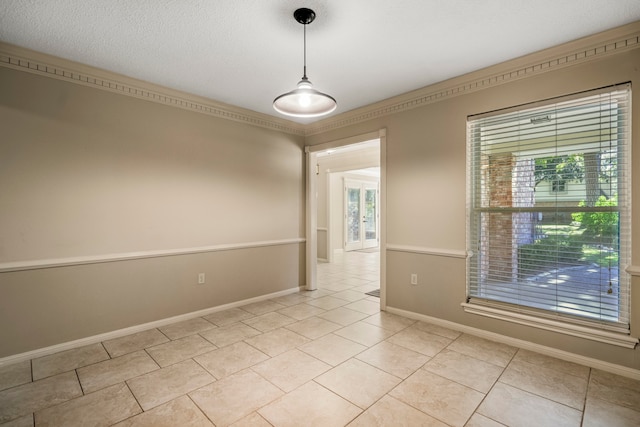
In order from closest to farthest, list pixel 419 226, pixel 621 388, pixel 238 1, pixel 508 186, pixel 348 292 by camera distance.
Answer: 1. pixel 238 1
2. pixel 621 388
3. pixel 508 186
4. pixel 419 226
5. pixel 348 292

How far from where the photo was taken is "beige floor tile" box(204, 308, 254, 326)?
3.56 metres

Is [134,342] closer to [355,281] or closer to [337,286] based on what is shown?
[337,286]

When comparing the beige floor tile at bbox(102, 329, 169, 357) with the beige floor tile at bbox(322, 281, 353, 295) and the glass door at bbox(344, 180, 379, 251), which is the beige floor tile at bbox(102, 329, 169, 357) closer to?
the beige floor tile at bbox(322, 281, 353, 295)

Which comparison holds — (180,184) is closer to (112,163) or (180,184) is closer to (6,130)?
(112,163)

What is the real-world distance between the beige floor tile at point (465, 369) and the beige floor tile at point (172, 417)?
1.71 meters

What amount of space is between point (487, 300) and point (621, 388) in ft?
3.57

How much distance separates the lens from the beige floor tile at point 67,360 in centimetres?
246

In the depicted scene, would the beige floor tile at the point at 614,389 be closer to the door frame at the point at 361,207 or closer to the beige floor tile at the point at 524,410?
the beige floor tile at the point at 524,410

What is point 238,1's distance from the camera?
2.02m

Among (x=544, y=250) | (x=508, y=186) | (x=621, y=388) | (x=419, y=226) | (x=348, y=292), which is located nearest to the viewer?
(x=621, y=388)

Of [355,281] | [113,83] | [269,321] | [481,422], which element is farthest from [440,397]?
[113,83]

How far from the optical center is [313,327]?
133 inches

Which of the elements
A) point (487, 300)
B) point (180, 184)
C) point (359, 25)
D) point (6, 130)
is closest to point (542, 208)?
point (487, 300)

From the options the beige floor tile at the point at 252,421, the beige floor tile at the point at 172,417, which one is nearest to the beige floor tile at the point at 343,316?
the beige floor tile at the point at 252,421
